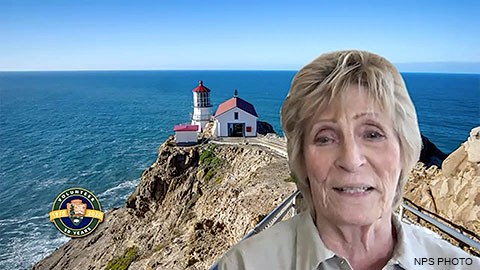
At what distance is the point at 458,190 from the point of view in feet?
24.0

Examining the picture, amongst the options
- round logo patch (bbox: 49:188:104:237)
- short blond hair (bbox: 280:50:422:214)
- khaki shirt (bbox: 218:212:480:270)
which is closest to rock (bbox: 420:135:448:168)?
round logo patch (bbox: 49:188:104:237)

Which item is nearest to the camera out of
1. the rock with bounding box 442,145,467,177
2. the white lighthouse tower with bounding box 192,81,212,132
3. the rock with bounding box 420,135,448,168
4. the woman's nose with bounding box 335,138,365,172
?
the woman's nose with bounding box 335,138,365,172

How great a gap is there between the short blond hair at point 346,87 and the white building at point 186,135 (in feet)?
64.4

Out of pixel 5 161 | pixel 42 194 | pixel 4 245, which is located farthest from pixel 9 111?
pixel 4 245

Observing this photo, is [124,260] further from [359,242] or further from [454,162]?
[359,242]

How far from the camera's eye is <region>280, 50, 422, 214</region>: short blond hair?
135cm

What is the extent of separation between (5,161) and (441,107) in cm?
6289

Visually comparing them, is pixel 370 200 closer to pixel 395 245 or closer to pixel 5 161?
pixel 395 245

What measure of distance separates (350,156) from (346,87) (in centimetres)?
26

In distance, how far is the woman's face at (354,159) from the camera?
135 cm

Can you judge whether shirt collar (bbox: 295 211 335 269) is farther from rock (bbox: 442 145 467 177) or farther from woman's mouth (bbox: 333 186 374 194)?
rock (bbox: 442 145 467 177)

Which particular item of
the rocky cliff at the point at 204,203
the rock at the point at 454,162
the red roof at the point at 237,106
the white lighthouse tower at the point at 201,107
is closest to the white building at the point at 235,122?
A: the red roof at the point at 237,106

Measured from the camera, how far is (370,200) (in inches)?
54.3

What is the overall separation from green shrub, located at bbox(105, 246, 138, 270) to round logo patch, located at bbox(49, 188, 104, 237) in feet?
12.9
